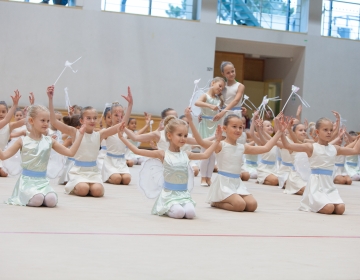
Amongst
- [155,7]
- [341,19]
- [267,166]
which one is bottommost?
[267,166]

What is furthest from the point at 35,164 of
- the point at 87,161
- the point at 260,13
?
the point at 260,13

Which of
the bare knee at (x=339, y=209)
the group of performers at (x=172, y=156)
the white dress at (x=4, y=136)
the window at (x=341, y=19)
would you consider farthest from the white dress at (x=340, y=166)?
the window at (x=341, y=19)

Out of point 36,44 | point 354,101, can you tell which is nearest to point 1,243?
point 36,44

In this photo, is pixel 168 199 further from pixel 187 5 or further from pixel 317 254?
pixel 187 5

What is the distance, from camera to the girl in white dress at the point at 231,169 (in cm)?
568

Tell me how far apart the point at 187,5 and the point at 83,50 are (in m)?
3.09

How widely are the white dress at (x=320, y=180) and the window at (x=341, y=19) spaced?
10.9 metres

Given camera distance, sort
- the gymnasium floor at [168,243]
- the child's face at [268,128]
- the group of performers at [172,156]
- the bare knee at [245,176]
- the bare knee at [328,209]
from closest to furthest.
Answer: the gymnasium floor at [168,243] → the group of performers at [172,156] → the bare knee at [328,209] → the child's face at [268,128] → the bare knee at [245,176]

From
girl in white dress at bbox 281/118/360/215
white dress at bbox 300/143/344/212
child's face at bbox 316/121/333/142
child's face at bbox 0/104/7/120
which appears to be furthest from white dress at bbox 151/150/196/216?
child's face at bbox 0/104/7/120

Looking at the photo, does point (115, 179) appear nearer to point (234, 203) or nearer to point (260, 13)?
point (234, 203)

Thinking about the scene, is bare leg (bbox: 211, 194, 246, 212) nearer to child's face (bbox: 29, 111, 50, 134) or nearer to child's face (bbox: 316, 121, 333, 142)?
child's face (bbox: 316, 121, 333, 142)

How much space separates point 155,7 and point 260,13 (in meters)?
2.95

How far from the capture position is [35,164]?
521 cm

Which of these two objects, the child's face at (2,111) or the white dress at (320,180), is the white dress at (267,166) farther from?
the child's face at (2,111)
